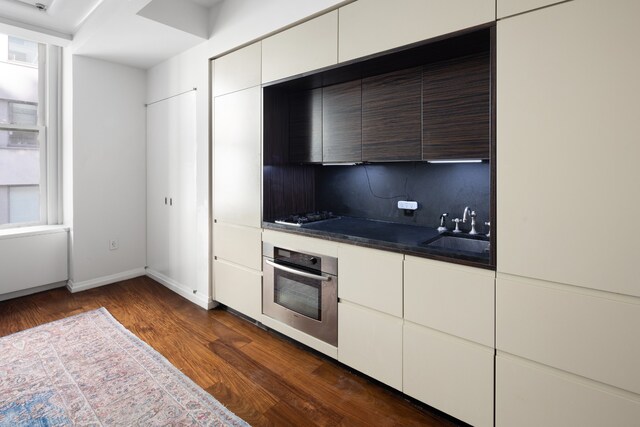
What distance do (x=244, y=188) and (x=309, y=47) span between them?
47.6 inches


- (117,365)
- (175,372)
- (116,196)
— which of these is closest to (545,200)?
(175,372)

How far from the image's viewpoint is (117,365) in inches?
92.3

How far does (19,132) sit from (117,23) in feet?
6.14

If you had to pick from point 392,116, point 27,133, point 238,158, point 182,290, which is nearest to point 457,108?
point 392,116

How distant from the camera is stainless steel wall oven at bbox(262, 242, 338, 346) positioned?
229 cm

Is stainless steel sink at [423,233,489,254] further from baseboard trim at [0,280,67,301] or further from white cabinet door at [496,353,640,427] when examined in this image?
baseboard trim at [0,280,67,301]

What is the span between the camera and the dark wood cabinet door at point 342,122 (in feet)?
8.16

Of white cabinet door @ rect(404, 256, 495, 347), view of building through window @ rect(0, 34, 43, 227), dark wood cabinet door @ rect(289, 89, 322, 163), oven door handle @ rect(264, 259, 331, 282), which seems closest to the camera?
white cabinet door @ rect(404, 256, 495, 347)

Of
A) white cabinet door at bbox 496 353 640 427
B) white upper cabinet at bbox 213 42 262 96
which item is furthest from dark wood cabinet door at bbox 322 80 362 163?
white cabinet door at bbox 496 353 640 427

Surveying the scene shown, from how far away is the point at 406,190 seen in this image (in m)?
2.58

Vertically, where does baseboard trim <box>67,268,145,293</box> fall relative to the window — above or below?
below

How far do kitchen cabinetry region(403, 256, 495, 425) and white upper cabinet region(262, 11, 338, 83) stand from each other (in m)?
1.44

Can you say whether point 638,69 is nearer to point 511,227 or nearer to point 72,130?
point 511,227

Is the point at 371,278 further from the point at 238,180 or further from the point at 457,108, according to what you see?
the point at 238,180
